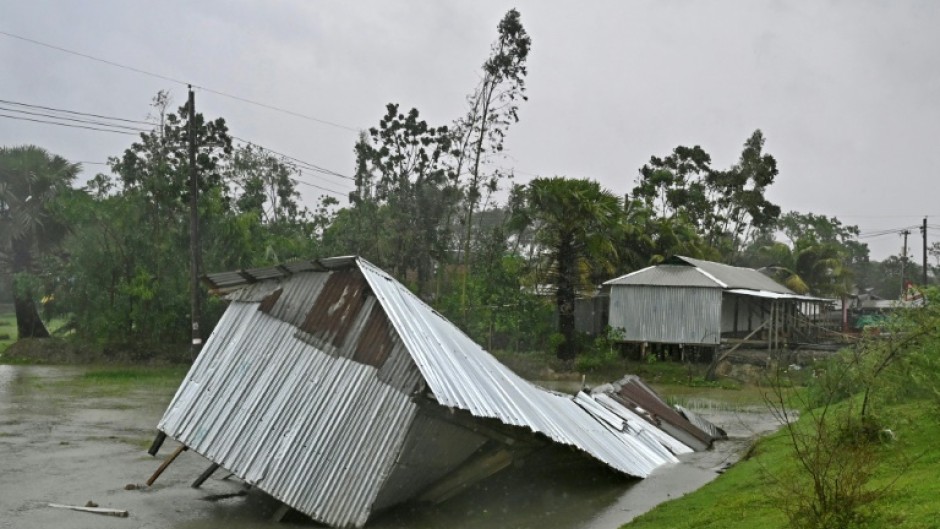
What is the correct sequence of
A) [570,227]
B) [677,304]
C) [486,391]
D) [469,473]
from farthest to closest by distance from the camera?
[677,304] → [570,227] → [469,473] → [486,391]

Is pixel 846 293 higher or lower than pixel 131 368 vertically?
higher

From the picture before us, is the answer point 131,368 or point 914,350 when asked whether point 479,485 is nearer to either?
point 914,350

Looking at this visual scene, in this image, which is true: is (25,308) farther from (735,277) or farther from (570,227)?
(735,277)

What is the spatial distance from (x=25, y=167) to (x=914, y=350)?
1492 inches

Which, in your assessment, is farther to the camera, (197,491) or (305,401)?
(197,491)

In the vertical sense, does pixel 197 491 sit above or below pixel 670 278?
below

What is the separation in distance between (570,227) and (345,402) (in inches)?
969

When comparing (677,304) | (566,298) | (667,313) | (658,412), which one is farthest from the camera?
(667,313)

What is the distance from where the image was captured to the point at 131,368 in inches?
1420

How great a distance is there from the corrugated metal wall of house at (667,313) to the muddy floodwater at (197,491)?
671 inches

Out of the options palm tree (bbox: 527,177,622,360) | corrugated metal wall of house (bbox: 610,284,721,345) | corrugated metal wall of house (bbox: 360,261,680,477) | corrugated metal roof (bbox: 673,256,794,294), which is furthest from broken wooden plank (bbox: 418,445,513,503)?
corrugated metal roof (bbox: 673,256,794,294)

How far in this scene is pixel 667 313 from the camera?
3906 cm

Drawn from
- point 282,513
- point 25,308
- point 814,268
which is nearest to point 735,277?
point 814,268

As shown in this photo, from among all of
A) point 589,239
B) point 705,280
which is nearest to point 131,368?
point 589,239
